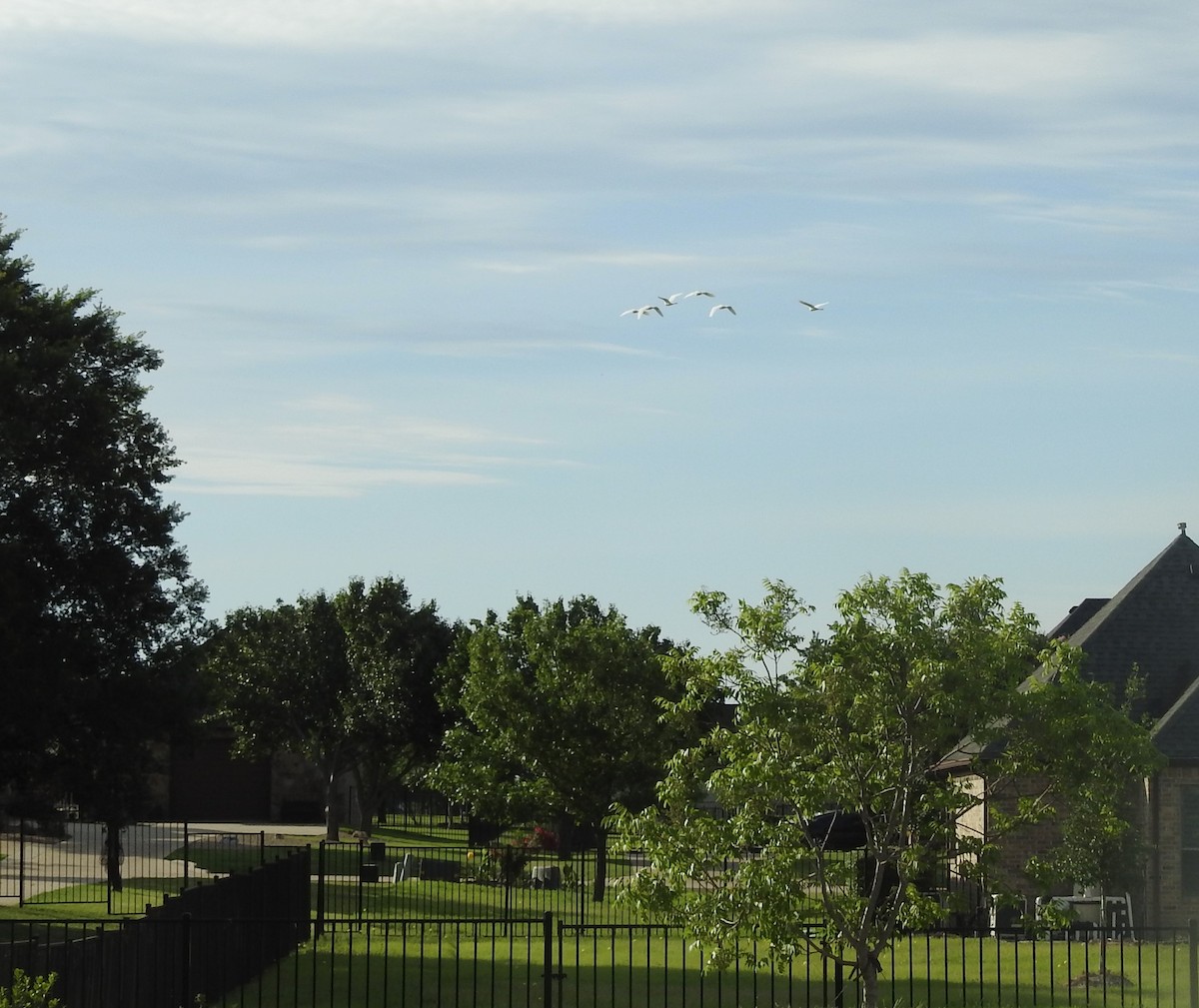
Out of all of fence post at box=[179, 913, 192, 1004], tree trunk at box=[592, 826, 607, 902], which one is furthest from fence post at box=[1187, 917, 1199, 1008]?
tree trunk at box=[592, 826, 607, 902]

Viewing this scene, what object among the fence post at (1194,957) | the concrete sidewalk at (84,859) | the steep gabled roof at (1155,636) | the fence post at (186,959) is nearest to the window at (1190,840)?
the steep gabled roof at (1155,636)

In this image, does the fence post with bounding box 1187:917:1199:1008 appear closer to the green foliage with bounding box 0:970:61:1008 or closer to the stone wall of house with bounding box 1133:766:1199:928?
the green foliage with bounding box 0:970:61:1008

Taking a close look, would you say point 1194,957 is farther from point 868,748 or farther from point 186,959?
point 186,959

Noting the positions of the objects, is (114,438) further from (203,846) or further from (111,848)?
Answer: (203,846)

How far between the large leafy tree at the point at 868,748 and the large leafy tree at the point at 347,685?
157ft

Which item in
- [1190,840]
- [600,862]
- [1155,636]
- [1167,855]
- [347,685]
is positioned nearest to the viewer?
[1167,855]

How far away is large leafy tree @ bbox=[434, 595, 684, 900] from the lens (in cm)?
3462

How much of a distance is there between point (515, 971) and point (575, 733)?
1235cm

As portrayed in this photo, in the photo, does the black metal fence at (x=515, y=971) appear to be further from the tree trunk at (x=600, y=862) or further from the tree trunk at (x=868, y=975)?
the tree trunk at (x=600, y=862)

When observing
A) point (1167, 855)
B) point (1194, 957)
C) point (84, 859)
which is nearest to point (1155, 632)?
point (1167, 855)

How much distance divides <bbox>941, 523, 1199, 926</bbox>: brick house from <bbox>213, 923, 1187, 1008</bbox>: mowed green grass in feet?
13.3

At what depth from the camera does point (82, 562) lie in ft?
97.5

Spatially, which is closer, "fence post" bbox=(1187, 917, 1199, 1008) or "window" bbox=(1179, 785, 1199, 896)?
"fence post" bbox=(1187, 917, 1199, 1008)

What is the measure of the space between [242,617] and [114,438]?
3953 centimetres
